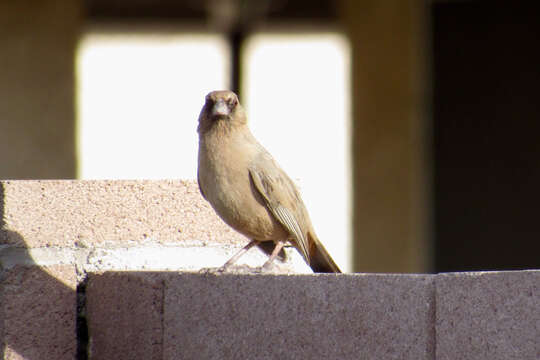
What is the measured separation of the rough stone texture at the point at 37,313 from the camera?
2.99 meters

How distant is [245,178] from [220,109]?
0.22 meters

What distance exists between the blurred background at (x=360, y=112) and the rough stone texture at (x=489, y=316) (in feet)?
19.8

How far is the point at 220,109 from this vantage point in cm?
368

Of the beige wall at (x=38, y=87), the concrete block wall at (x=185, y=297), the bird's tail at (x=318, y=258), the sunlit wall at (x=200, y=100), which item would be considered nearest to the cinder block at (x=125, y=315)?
the concrete block wall at (x=185, y=297)

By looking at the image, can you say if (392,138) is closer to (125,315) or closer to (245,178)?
(245,178)

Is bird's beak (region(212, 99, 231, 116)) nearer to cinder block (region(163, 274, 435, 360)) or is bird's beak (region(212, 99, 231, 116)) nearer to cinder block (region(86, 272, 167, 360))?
cinder block (region(86, 272, 167, 360))

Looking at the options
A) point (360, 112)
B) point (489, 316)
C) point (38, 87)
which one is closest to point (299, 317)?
point (489, 316)

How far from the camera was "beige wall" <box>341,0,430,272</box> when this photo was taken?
9.01m

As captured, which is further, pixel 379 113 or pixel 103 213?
pixel 379 113

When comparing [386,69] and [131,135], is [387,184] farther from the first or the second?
[131,135]

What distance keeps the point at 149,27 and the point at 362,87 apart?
1.99m

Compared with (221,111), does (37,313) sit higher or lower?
lower

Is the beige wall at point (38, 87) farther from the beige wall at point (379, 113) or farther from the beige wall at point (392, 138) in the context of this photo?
the beige wall at point (392, 138)

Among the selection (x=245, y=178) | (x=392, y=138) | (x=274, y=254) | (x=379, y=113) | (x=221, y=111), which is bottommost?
(x=274, y=254)
